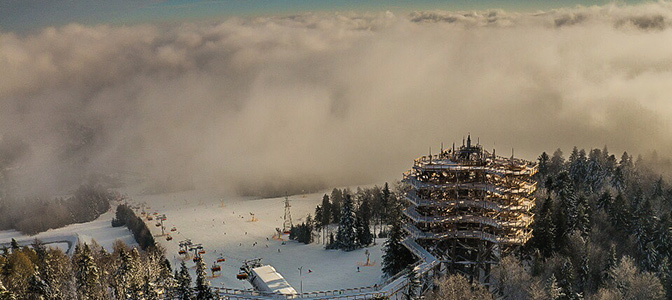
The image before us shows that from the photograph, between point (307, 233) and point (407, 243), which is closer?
point (407, 243)

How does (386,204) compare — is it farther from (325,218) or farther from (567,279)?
(567,279)

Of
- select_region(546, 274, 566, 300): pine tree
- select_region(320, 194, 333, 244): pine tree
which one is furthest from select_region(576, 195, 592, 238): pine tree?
select_region(320, 194, 333, 244): pine tree

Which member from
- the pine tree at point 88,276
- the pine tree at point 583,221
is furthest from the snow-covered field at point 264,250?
the pine tree at point 583,221

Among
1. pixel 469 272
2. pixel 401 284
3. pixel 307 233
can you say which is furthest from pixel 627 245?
pixel 307 233

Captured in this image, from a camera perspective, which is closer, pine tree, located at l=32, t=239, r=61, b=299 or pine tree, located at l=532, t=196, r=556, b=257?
pine tree, located at l=32, t=239, r=61, b=299

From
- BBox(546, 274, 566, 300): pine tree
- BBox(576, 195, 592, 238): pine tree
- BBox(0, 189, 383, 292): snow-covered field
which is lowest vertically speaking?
BBox(0, 189, 383, 292): snow-covered field

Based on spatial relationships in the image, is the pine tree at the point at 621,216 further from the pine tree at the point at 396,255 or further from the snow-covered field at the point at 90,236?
the snow-covered field at the point at 90,236

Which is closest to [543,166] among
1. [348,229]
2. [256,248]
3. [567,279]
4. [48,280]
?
[348,229]

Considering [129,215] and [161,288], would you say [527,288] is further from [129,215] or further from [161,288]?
[129,215]

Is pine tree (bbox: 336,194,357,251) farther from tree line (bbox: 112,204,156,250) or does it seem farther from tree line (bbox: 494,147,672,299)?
tree line (bbox: 112,204,156,250)
